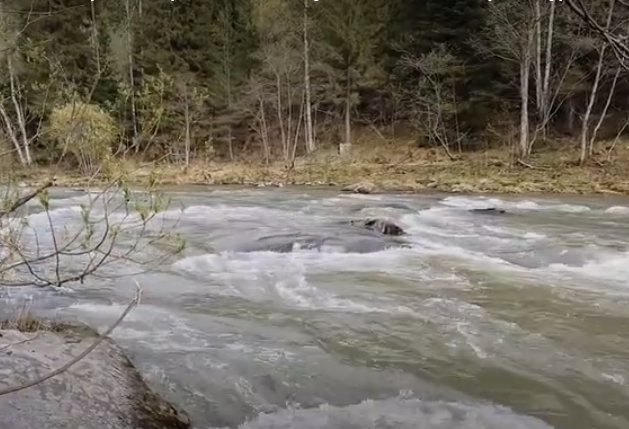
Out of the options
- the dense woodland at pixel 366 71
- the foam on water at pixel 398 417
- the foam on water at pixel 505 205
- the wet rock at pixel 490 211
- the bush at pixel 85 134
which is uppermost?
the dense woodland at pixel 366 71

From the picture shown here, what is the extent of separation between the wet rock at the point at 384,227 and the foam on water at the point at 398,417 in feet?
21.5

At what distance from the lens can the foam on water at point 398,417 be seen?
13.3 feet

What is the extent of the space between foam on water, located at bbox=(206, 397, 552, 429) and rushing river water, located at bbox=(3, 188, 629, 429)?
0.04 ft

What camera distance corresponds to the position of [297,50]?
2917cm

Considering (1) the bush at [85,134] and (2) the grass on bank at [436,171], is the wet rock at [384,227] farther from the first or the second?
(1) the bush at [85,134]

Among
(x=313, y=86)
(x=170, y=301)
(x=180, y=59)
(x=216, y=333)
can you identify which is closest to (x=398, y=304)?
(x=216, y=333)

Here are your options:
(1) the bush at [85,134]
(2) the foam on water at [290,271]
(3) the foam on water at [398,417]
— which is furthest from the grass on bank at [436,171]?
(1) the bush at [85,134]

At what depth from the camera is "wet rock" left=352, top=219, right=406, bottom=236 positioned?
1086cm

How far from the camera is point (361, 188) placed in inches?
754

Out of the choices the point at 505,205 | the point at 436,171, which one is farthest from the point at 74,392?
the point at 436,171

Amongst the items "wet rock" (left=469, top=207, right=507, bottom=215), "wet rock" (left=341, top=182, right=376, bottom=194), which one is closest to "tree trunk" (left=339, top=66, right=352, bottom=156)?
"wet rock" (left=341, top=182, right=376, bottom=194)

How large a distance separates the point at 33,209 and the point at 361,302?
10.2 metres

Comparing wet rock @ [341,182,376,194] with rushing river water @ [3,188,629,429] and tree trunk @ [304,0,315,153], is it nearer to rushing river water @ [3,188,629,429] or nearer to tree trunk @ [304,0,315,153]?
rushing river water @ [3,188,629,429]

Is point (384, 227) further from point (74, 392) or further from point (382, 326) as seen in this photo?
point (74, 392)
